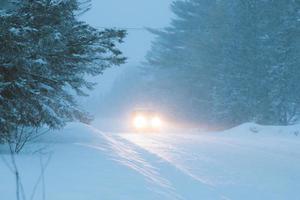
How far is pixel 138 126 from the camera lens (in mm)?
29234

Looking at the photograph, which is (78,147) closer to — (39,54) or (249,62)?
(39,54)

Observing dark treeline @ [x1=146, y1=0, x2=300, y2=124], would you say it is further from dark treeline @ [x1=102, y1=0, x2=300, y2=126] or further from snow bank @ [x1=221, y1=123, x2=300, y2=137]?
snow bank @ [x1=221, y1=123, x2=300, y2=137]

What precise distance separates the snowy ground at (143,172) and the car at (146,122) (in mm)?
13594

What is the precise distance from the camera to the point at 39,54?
7516 mm

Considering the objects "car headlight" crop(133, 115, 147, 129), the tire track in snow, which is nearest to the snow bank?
"car headlight" crop(133, 115, 147, 129)

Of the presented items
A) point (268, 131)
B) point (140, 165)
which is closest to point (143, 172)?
point (140, 165)

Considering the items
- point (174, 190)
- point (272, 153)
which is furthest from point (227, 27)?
point (174, 190)

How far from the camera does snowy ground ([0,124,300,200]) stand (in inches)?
241

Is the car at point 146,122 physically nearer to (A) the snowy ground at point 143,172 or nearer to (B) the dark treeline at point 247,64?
(B) the dark treeline at point 247,64

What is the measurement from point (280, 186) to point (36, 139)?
16.6ft

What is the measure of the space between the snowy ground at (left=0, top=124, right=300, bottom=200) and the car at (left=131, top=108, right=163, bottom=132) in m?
13.6

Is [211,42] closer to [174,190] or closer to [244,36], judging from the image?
[244,36]

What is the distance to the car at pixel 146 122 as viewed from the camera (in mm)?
28438

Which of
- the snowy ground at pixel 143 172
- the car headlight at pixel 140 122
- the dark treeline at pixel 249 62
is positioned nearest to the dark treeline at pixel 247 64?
the dark treeline at pixel 249 62
